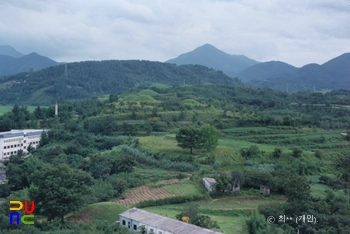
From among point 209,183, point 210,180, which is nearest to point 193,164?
point 210,180

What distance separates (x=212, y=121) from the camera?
1534 inches

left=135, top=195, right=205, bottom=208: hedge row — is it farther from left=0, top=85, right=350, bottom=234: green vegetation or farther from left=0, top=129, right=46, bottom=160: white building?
left=0, top=129, right=46, bottom=160: white building

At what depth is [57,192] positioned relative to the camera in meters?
15.7

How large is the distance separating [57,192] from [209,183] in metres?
8.33

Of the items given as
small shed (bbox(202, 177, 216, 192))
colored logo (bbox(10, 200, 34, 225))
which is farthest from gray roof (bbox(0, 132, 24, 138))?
colored logo (bbox(10, 200, 34, 225))

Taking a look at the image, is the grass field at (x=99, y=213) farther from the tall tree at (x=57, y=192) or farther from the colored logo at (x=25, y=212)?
the colored logo at (x=25, y=212)

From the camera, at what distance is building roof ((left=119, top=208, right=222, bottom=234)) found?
1308 cm

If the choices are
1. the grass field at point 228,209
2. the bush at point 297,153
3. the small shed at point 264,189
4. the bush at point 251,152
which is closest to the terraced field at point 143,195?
the grass field at point 228,209

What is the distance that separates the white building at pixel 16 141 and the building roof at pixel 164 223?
25.0m

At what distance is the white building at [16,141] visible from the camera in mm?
36125

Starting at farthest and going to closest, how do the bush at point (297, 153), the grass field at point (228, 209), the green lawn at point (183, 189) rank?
the bush at point (297, 153)
the green lawn at point (183, 189)
the grass field at point (228, 209)

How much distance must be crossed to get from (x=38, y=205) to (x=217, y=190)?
29.8 feet

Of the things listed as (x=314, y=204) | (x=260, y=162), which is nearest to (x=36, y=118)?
(x=260, y=162)

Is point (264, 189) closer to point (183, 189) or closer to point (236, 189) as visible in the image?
point (236, 189)
